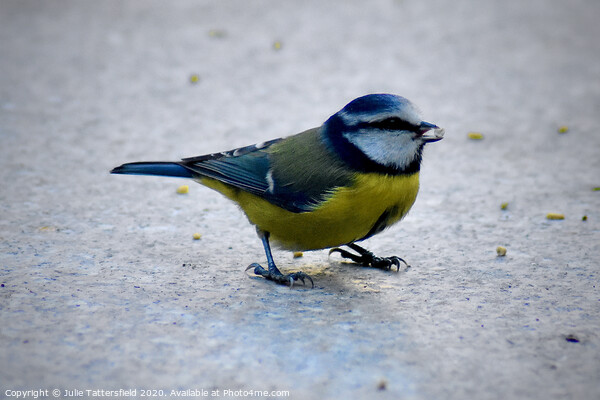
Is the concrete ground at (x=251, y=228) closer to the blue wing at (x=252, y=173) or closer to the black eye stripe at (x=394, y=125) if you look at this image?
the blue wing at (x=252, y=173)

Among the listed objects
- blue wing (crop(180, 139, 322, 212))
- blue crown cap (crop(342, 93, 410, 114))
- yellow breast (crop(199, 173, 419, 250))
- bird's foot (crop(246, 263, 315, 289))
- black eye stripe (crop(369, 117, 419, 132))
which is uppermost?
blue crown cap (crop(342, 93, 410, 114))

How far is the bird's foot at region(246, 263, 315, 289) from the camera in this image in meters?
3.28

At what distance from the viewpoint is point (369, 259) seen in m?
3.57

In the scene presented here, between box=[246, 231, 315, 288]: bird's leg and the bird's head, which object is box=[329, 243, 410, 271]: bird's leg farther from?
the bird's head

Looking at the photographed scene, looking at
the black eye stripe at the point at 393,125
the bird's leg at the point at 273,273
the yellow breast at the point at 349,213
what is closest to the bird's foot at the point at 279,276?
the bird's leg at the point at 273,273

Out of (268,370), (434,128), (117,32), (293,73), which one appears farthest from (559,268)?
(117,32)

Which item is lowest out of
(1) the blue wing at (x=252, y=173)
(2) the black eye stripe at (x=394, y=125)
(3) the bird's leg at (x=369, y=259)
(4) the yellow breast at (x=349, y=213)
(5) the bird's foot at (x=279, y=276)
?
(5) the bird's foot at (x=279, y=276)

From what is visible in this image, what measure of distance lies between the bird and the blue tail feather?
0.33 meters

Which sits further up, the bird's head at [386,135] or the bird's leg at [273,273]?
the bird's head at [386,135]

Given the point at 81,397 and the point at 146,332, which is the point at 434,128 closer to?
the point at 146,332

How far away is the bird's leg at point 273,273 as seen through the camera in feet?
10.8

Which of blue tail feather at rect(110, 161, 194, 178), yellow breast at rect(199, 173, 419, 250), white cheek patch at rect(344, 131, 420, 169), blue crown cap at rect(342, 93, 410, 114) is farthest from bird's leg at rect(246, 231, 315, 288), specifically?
blue crown cap at rect(342, 93, 410, 114)

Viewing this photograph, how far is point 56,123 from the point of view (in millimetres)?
5379

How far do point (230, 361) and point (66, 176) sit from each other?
249 cm
